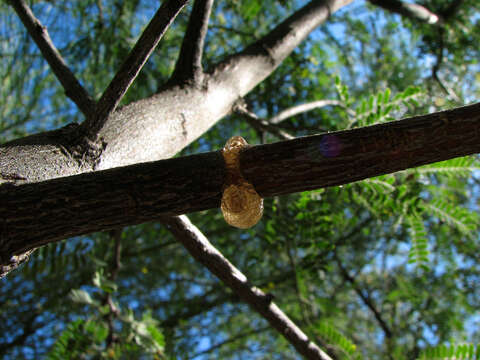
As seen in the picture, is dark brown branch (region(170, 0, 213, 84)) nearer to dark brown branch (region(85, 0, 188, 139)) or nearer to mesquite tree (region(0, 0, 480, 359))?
mesquite tree (region(0, 0, 480, 359))

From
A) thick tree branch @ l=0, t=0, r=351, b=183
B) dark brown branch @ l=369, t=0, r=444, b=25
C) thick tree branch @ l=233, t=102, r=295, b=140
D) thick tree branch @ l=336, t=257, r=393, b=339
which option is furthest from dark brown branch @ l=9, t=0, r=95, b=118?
thick tree branch @ l=336, t=257, r=393, b=339

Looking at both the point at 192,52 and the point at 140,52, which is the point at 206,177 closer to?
the point at 140,52

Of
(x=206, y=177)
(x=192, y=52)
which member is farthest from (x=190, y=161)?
(x=192, y=52)

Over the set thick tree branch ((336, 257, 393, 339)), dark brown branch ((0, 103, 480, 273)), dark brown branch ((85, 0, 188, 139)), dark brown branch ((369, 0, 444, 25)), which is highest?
dark brown branch ((369, 0, 444, 25))

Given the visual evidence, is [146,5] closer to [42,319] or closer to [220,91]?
[220,91]

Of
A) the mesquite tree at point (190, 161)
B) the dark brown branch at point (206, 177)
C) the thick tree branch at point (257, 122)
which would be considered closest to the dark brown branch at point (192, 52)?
the mesquite tree at point (190, 161)

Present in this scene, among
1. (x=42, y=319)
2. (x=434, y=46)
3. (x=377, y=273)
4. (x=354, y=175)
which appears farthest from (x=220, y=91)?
(x=377, y=273)
